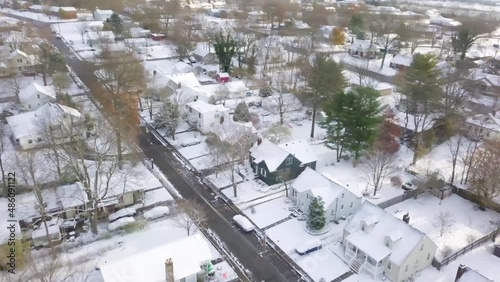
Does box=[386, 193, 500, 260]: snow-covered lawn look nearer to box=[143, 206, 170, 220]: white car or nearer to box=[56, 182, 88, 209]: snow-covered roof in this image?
box=[143, 206, 170, 220]: white car

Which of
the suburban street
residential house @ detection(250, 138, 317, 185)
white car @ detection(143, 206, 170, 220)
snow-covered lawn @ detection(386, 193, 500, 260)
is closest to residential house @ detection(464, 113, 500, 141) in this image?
snow-covered lawn @ detection(386, 193, 500, 260)

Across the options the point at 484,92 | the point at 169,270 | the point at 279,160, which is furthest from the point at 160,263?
the point at 484,92

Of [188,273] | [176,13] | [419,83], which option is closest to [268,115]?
[419,83]

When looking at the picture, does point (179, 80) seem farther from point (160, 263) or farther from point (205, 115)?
point (160, 263)

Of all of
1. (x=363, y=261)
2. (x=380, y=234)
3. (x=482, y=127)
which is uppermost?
(x=482, y=127)

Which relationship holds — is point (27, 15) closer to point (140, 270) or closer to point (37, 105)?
point (37, 105)

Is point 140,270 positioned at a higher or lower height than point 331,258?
higher
